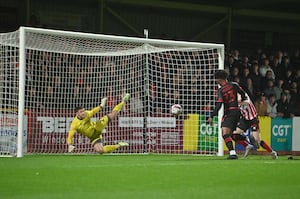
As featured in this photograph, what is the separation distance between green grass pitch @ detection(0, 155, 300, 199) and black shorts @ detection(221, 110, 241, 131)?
2432 mm

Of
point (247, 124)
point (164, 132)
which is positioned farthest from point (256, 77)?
point (247, 124)

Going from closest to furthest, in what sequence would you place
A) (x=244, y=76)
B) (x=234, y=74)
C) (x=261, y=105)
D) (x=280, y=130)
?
1. (x=280, y=130)
2. (x=261, y=105)
3. (x=234, y=74)
4. (x=244, y=76)

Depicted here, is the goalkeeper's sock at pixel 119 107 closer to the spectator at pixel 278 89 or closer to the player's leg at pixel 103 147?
the player's leg at pixel 103 147

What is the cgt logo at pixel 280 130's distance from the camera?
59.8 ft

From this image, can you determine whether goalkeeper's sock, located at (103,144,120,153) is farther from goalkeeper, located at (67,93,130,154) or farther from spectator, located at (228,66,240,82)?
spectator, located at (228,66,240,82)

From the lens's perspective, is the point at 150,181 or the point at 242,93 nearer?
the point at 150,181

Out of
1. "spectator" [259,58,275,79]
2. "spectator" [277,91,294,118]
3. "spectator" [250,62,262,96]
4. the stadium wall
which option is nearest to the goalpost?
the stadium wall

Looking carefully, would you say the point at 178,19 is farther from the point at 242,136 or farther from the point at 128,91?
the point at 242,136

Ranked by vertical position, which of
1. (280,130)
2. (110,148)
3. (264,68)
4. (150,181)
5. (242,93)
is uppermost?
(264,68)

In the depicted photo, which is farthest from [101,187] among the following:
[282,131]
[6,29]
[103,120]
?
[6,29]

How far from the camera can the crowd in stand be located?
Result: 62.0 feet

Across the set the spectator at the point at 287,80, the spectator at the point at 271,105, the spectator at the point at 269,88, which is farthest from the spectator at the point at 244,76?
the spectator at the point at 287,80

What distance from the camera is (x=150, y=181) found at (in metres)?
7.65

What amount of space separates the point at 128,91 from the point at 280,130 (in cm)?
516
